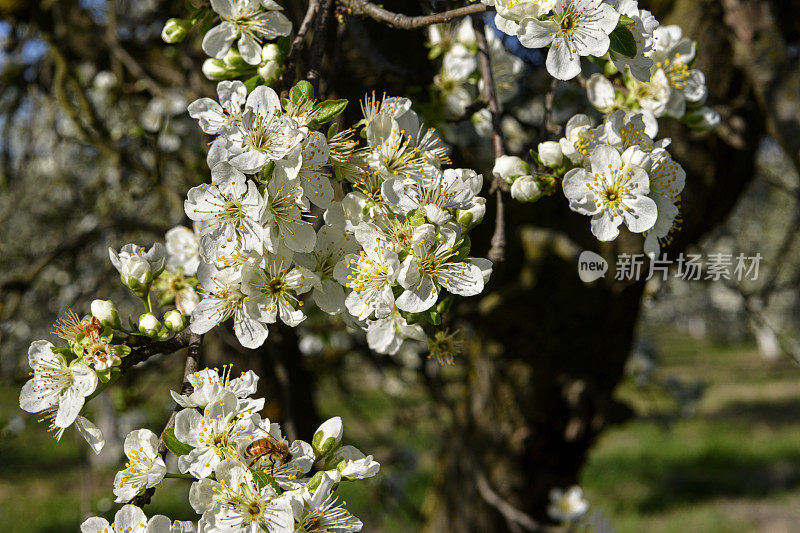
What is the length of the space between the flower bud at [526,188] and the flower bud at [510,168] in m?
0.02

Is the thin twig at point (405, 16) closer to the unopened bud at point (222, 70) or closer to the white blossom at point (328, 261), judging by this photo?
the unopened bud at point (222, 70)

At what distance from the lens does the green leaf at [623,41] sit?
0.91m

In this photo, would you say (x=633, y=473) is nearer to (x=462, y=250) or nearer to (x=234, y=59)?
(x=462, y=250)

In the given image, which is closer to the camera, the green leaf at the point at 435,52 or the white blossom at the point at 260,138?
the white blossom at the point at 260,138

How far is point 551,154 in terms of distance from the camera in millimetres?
1025

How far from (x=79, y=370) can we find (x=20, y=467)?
27.1 ft

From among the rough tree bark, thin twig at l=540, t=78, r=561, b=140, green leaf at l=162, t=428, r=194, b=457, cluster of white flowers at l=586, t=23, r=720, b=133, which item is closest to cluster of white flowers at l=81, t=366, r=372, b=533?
green leaf at l=162, t=428, r=194, b=457

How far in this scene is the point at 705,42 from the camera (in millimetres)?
1955

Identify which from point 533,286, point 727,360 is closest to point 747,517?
point 533,286

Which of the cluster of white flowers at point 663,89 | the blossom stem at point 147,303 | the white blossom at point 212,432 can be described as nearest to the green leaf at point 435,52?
the cluster of white flowers at point 663,89

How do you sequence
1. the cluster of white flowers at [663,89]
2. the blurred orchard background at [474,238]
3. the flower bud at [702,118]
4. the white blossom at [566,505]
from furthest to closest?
the white blossom at [566,505]
the blurred orchard background at [474,238]
the flower bud at [702,118]
the cluster of white flowers at [663,89]

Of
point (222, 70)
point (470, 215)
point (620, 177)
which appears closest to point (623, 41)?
point (620, 177)

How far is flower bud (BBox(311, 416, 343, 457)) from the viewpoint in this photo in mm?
932

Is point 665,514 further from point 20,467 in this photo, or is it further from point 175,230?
point 20,467
